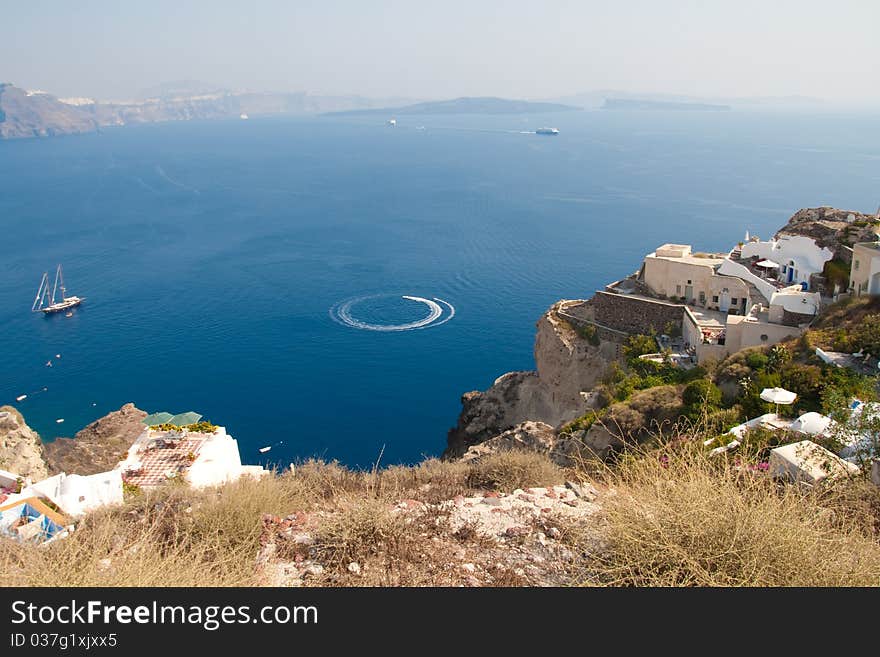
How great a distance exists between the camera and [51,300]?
54562 mm

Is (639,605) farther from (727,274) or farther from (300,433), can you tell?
(300,433)

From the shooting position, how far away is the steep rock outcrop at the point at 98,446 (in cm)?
2594

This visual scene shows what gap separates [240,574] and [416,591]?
7.16 feet

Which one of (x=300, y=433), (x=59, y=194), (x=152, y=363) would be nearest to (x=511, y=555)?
(x=300, y=433)

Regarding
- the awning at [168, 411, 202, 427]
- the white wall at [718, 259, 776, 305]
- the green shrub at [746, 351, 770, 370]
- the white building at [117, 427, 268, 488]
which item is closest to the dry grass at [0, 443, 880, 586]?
the white building at [117, 427, 268, 488]

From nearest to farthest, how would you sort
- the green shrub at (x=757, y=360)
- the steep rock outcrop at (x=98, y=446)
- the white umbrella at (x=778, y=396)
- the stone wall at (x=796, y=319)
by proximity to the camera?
the white umbrella at (x=778, y=396) → the green shrub at (x=757, y=360) → the stone wall at (x=796, y=319) → the steep rock outcrop at (x=98, y=446)

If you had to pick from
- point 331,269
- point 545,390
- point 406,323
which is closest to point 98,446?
point 545,390

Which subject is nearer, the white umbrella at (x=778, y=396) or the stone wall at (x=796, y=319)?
the white umbrella at (x=778, y=396)

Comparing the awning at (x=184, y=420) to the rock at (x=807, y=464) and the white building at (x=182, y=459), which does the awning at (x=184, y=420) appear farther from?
the rock at (x=807, y=464)

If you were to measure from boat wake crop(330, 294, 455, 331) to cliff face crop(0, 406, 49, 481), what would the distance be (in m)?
26.3

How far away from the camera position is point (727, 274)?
26.6 m

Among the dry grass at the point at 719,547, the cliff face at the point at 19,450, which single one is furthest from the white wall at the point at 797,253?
the cliff face at the point at 19,450

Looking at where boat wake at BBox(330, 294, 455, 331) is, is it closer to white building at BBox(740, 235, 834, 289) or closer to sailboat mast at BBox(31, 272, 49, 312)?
sailboat mast at BBox(31, 272, 49, 312)

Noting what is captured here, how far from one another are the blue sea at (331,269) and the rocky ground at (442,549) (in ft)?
81.0
